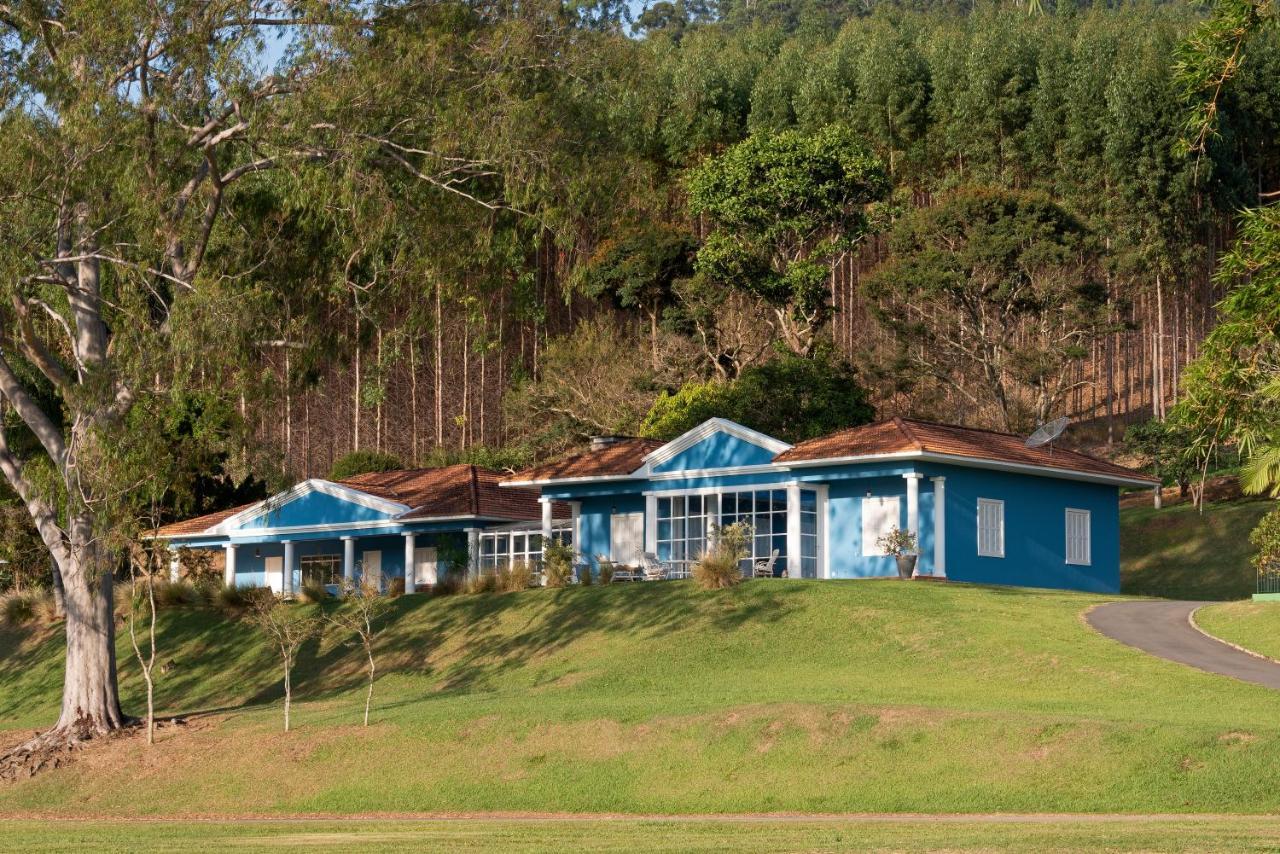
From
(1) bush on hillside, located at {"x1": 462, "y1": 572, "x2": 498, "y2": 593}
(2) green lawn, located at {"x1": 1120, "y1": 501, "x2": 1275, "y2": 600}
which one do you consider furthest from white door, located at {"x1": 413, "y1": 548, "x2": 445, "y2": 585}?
(2) green lawn, located at {"x1": 1120, "y1": 501, "x2": 1275, "y2": 600}

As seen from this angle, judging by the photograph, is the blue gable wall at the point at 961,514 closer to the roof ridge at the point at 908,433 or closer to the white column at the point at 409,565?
the roof ridge at the point at 908,433

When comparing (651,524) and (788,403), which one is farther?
(788,403)

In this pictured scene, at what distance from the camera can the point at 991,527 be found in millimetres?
38562

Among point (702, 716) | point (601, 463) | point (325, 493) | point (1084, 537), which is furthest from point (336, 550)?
point (702, 716)

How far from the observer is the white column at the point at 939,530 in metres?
36.9

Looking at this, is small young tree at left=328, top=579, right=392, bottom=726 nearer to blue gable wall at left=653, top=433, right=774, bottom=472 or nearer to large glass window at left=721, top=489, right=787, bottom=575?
blue gable wall at left=653, top=433, right=774, bottom=472

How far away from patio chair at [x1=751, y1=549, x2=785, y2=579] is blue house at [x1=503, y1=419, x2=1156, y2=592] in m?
0.09

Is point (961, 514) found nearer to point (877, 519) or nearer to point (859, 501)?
point (877, 519)

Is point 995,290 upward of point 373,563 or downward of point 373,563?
upward

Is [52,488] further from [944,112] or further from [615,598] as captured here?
[944,112]

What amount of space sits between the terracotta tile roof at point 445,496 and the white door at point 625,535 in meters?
2.55

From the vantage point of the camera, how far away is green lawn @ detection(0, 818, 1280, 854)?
14.9 meters

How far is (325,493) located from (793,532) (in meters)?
14.3

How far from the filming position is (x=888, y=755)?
21188 millimetres
